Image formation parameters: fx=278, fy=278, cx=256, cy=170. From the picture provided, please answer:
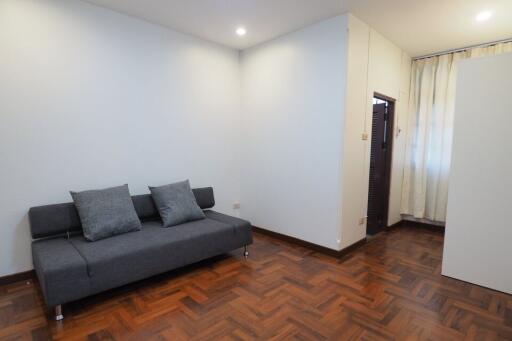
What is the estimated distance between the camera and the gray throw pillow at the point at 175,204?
126 inches

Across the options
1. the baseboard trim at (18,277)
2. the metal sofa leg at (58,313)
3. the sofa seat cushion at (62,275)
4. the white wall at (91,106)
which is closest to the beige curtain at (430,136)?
the white wall at (91,106)

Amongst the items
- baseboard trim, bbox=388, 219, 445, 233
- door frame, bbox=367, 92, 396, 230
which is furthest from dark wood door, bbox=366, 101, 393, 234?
baseboard trim, bbox=388, 219, 445, 233

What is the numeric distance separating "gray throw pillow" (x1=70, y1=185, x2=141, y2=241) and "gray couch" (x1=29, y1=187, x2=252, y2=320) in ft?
0.27

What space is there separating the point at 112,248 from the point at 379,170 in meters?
3.82

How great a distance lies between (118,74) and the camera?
319cm

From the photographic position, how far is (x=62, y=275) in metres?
2.10

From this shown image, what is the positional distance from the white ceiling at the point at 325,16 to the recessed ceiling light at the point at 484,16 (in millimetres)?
45

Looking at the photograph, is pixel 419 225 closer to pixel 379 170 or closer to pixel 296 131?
pixel 379 170

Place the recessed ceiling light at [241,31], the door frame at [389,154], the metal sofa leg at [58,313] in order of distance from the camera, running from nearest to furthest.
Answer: the metal sofa leg at [58,313] → the recessed ceiling light at [241,31] → the door frame at [389,154]

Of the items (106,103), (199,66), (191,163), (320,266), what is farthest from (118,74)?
(320,266)

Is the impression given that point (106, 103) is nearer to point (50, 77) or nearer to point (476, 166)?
point (50, 77)

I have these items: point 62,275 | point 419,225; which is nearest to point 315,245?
point 419,225

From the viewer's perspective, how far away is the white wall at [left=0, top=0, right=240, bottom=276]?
2625mm

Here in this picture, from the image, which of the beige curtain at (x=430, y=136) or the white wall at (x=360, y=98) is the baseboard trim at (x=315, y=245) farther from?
the beige curtain at (x=430, y=136)
